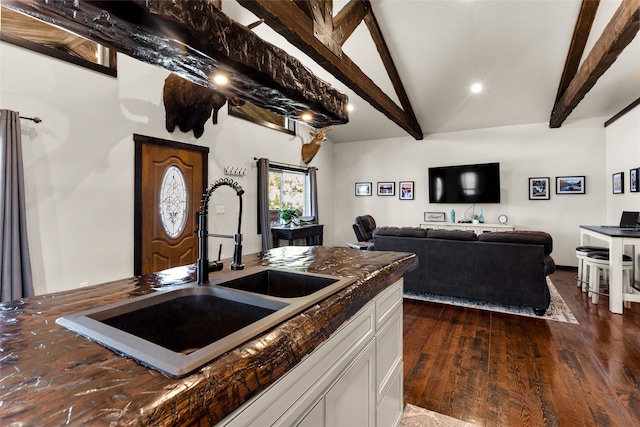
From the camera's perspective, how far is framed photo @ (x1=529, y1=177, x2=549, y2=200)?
5.99 metres

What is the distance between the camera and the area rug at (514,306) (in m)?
3.44

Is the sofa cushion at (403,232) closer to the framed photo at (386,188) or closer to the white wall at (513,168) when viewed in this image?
the white wall at (513,168)

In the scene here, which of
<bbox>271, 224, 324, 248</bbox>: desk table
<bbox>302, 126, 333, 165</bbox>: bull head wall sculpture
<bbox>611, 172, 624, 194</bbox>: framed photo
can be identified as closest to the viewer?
<bbox>611, 172, 624, 194</bbox>: framed photo

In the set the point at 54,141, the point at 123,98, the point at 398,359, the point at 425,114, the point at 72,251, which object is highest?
the point at 425,114

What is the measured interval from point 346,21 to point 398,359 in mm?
3718

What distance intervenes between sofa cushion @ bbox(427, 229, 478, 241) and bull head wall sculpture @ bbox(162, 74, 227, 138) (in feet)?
10.4

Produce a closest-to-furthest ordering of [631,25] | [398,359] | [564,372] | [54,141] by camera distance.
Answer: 1. [398,359]
2. [564,372]
3. [631,25]
4. [54,141]

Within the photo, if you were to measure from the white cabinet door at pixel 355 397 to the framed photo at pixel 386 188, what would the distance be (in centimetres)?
633

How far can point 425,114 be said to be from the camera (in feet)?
20.9

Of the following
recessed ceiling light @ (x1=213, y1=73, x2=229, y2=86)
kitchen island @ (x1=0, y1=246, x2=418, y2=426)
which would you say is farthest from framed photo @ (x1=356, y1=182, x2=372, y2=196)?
kitchen island @ (x1=0, y1=246, x2=418, y2=426)

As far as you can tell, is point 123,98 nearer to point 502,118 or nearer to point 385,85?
point 385,85

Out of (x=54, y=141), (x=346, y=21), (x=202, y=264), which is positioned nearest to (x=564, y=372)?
(x=202, y=264)

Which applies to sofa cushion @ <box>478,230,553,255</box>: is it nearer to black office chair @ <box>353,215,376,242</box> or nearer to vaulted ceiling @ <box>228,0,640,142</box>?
vaulted ceiling @ <box>228,0,640,142</box>

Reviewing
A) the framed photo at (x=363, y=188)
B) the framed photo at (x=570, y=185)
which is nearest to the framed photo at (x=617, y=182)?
the framed photo at (x=570, y=185)
